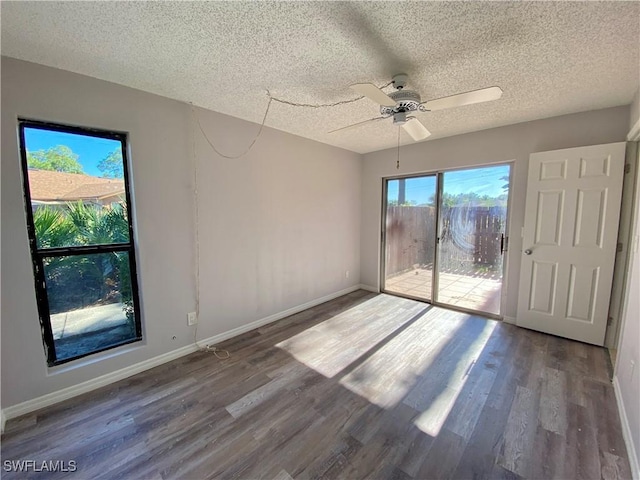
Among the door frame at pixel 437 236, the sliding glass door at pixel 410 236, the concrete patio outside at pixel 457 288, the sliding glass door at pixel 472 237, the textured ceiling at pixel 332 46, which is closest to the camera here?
Result: the textured ceiling at pixel 332 46

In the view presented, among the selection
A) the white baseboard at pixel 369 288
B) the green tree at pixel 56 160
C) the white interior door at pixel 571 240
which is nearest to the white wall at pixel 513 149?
the white interior door at pixel 571 240

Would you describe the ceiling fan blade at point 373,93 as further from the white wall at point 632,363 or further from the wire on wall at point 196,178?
the white wall at point 632,363

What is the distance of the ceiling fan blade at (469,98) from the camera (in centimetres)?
167

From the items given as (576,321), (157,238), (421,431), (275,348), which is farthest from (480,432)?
(157,238)

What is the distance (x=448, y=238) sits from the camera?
3803mm

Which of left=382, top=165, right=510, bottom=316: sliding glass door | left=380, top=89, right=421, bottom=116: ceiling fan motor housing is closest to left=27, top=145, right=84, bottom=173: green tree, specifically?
left=380, top=89, right=421, bottom=116: ceiling fan motor housing

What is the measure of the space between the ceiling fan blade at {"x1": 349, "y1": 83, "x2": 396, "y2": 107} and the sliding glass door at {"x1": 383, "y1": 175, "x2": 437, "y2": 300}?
2.37 meters

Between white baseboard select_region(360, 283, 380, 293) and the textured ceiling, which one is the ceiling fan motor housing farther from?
white baseboard select_region(360, 283, 380, 293)

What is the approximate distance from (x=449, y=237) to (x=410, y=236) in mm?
627

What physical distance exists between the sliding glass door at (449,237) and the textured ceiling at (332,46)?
1.27m

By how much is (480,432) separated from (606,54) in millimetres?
2623

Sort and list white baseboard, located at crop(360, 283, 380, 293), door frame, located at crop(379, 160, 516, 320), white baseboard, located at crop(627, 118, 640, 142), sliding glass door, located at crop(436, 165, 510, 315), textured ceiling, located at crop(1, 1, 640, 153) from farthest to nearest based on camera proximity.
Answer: white baseboard, located at crop(360, 283, 380, 293) → sliding glass door, located at crop(436, 165, 510, 315) → door frame, located at crop(379, 160, 516, 320) → white baseboard, located at crop(627, 118, 640, 142) → textured ceiling, located at crop(1, 1, 640, 153)

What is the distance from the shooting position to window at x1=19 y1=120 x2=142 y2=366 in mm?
1896

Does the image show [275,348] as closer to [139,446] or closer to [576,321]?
[139,446]
